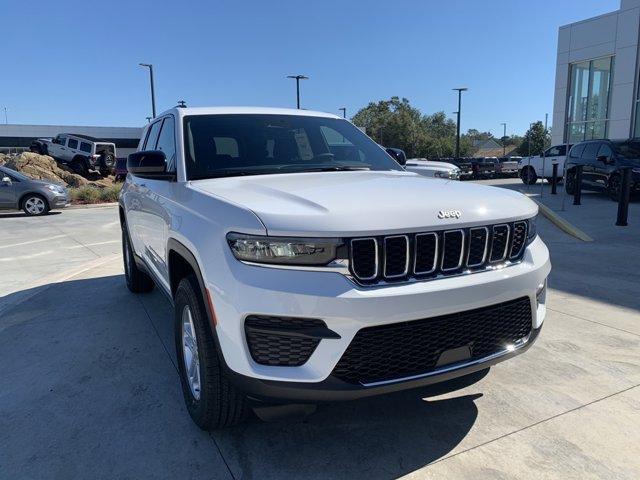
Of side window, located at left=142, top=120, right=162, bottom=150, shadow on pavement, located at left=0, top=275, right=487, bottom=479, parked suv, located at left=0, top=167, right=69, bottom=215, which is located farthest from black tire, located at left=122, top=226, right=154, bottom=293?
parked suv, located at left=0, top=167, right=69, bottom=215

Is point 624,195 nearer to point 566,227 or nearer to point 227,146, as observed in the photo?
point 566,227

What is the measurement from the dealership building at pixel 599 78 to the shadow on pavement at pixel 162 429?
76.9 feet

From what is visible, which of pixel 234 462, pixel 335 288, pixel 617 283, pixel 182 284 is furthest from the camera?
pixel 617 283

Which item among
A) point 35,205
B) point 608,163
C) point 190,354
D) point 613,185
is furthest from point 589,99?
point 190,354

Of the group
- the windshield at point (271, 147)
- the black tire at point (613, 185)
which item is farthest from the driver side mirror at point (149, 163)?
the black tire at point (613, 185)

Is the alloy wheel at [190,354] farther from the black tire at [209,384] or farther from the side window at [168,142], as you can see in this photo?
the side window at [168,142]

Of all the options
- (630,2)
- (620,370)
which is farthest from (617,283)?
(630,2)

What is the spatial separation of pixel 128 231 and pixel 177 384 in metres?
2.47

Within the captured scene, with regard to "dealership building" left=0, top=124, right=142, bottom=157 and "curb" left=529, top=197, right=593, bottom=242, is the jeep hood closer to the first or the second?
"curb" left=529, top=197, right=593, bottom=242

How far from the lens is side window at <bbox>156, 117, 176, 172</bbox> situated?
3.61 meters

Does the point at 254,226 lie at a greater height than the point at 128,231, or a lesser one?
greater

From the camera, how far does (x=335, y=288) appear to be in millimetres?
2145

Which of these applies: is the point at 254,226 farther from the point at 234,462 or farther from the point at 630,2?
the point at 630,2

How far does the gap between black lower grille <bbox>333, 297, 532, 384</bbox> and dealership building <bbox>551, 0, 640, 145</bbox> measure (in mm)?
23311
